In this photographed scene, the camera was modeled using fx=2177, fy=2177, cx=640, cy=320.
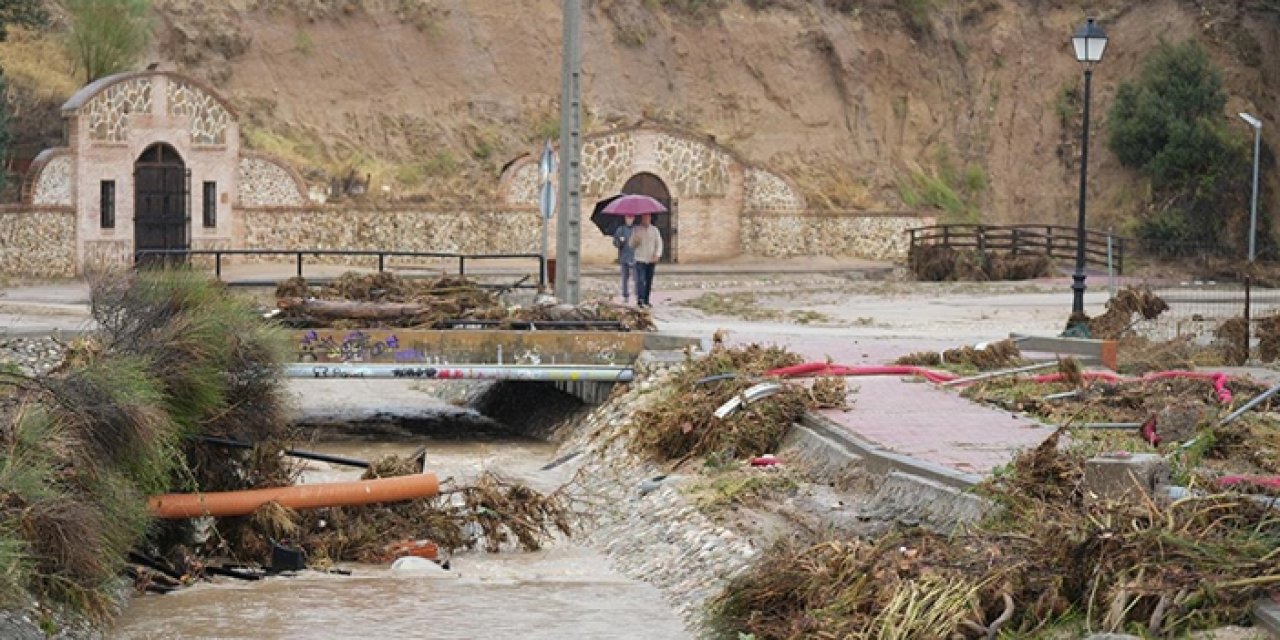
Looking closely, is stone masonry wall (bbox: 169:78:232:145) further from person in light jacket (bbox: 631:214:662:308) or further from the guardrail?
the guardrail

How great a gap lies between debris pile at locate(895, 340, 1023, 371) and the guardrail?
93.9 feet

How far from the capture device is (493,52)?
58.2 metres

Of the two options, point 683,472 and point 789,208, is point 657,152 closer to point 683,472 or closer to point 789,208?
point 789,208

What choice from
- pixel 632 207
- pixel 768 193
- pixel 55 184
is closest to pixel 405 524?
pixel 632 207

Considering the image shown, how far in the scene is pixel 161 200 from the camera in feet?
146

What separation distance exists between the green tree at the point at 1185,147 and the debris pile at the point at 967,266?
11774 millimetres

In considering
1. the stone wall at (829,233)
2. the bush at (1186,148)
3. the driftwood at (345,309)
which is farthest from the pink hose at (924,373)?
the bush at (1186,148)

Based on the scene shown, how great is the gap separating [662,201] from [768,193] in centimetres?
319

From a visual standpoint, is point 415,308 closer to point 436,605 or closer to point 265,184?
point 436,605

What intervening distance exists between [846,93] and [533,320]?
3896cm

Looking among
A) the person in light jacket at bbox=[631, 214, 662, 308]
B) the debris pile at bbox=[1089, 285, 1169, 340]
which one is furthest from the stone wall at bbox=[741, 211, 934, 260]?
the debris pile at bbox=[1089, 285, 1169, 340]

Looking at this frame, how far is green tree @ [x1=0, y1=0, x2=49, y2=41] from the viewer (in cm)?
4672

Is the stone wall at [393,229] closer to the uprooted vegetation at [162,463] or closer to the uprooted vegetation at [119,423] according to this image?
the uprooted vegetation at [162,463]

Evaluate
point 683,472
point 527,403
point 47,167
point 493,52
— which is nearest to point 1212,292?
point 527,403
